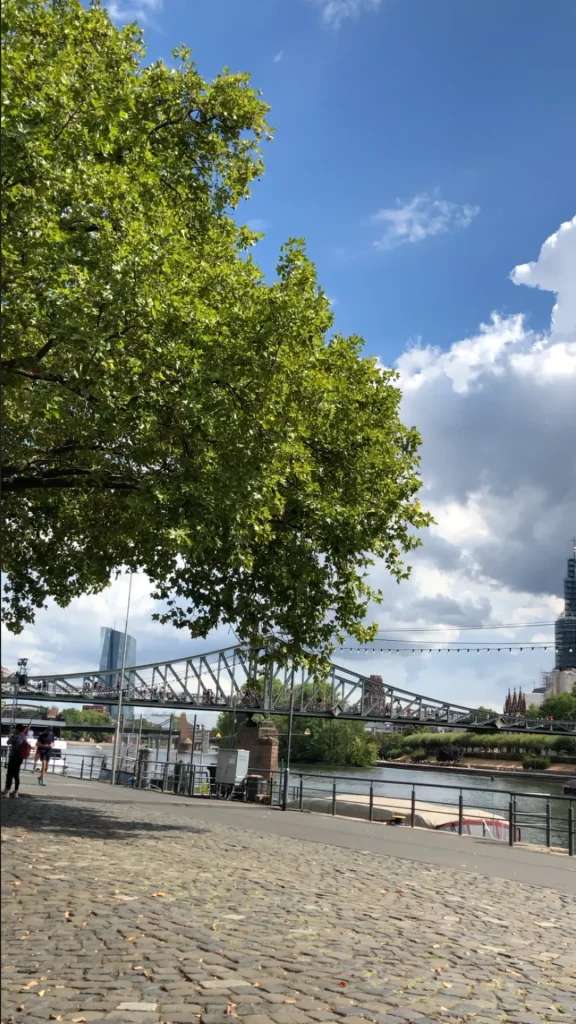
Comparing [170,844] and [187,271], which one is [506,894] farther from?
[187,271]

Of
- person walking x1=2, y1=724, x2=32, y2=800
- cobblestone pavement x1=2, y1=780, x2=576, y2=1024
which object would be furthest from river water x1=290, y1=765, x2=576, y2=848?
cobblestone pavement x1=2, y1=780, x2=576, y2=1024

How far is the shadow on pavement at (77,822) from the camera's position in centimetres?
1468

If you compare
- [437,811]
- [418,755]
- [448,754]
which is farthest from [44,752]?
[418,755]

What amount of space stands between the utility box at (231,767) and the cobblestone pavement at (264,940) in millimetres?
15907

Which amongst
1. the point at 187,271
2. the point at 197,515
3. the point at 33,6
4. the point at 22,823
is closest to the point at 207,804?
the point at 22,823

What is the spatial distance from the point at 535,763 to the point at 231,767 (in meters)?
103

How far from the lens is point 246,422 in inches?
578

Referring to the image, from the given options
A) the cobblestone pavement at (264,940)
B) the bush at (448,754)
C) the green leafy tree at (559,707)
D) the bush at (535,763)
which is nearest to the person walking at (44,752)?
the cobblestone pavement at (264,940)

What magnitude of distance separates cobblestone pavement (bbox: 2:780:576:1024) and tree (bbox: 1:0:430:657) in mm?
3982

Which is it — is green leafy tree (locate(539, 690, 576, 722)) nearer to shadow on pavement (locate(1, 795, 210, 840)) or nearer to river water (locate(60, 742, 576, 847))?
river water (locate(60, 742, 576, 847))

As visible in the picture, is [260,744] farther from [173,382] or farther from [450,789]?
[173,382]

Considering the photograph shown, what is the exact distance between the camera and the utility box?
29767 mm

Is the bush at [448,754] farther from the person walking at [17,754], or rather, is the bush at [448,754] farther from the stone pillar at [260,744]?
the person walking at [17,754]

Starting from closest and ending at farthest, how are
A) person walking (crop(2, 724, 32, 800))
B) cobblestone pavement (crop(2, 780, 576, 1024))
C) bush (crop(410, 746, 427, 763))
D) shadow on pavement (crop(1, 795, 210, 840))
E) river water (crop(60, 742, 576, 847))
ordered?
cobblestone pavement (crop(2, 780, 576, 1024))
shadow on pavement (crop(1, 795, 210, 840))
person walking (crop(2, 724, 32, 800))
river water (crop(60, 742, 576, 847))
bush (crop(410, 746, 427, 763))
